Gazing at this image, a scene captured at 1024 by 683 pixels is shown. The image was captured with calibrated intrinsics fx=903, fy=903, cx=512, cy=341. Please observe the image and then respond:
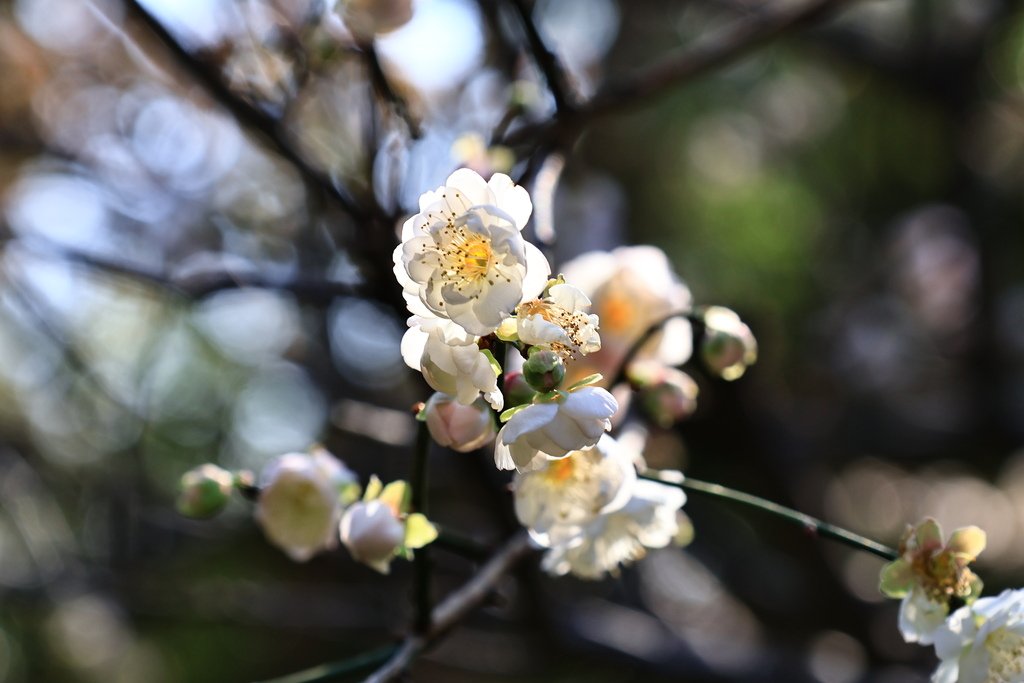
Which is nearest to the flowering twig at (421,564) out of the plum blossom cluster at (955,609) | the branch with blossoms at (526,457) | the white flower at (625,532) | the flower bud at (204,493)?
the branch with blossoms at (526,457)

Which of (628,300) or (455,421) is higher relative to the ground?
(628,300)

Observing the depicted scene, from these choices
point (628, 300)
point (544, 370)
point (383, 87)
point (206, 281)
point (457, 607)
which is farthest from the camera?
point (206, 281)

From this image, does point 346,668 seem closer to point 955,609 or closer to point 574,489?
point 574,489

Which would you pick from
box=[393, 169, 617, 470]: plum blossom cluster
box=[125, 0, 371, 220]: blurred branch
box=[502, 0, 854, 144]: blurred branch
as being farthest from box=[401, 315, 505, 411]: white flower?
box=[502, 0, 854, 144]: blurred branch

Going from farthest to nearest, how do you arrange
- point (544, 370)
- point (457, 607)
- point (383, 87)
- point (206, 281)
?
1. point (206, 281)
2. point (383, 87)
3. point (457, 607)
4. point (544, 370)

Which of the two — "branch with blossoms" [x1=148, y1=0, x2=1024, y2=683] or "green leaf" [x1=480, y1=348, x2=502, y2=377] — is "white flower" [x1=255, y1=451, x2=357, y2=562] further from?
"green leaf" [x1=480, y1=348, x2=502, y2=377]

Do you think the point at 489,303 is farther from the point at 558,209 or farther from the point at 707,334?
the point at 558,209

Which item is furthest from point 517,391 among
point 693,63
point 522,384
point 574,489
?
point 693,63
